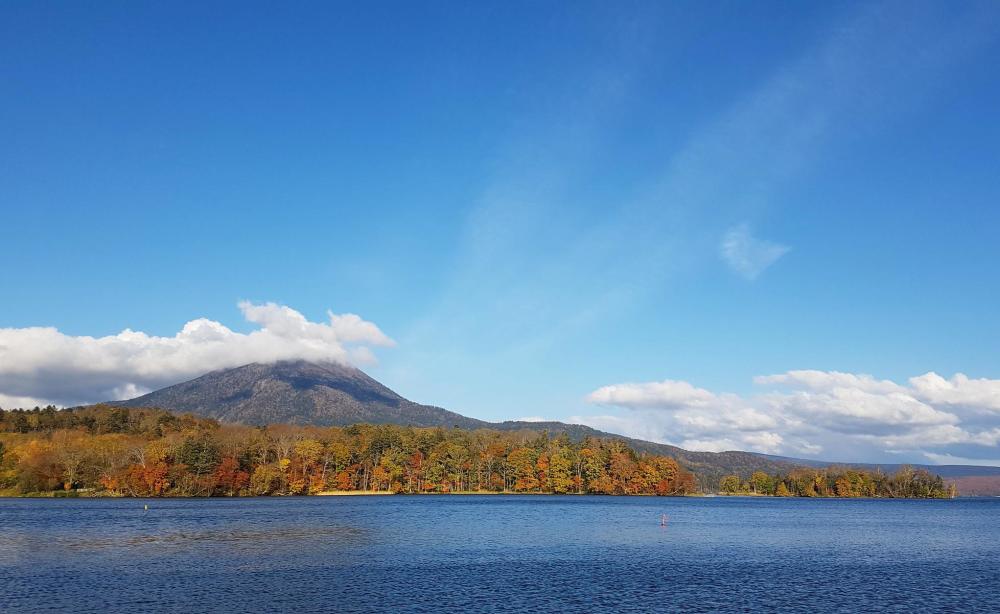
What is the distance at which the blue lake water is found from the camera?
4275 cm

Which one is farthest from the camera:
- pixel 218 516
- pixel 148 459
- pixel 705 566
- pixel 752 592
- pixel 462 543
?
pixel 148 459

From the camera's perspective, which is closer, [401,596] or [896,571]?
[401,596]

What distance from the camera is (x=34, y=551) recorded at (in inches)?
2445

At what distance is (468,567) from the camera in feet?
185

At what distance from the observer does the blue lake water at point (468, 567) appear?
140ft

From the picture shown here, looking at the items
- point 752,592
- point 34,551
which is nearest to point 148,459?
point 34,551

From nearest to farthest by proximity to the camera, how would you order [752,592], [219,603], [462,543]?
[219,603]
[752,592]
[462,543]

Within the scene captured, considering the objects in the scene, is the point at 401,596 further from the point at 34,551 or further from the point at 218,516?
the point at 218,516

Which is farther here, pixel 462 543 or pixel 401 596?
pixel 462 543

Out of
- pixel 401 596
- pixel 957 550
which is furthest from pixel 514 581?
pixel 957 550

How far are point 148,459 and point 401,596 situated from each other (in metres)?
160

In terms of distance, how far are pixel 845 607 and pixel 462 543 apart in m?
40.5

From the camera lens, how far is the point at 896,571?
6019 cm

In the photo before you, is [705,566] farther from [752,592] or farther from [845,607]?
[845,607]
